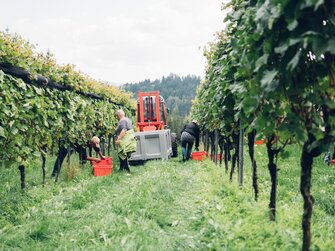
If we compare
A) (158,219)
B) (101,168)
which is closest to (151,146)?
(101,168)

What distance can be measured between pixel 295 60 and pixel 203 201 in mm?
4072

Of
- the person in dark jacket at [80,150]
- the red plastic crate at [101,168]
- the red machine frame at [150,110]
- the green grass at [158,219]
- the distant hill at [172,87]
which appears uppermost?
the distant hill at [172,87]

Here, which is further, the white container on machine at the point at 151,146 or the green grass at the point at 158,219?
the white container on machine at the point at 151,146

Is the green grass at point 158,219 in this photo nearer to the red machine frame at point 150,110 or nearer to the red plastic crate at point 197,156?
the red plastic crate at point 197,156

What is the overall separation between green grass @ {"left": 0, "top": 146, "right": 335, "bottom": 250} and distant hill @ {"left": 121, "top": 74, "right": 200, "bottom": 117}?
130005 mm

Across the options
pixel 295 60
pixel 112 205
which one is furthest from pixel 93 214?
pixel 295 60

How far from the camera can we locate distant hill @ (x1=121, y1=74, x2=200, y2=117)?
482ft

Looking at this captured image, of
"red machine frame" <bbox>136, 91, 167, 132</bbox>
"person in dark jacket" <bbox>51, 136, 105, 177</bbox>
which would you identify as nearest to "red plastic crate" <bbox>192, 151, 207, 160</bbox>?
"red machine frame" <bbox>136, 91, 167, 132</bbox>

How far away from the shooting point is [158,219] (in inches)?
203

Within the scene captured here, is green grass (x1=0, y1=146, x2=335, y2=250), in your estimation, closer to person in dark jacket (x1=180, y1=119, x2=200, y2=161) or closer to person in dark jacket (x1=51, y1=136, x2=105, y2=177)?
person in dark jacket (x1=51, y1=136, x2=105, y2=177)

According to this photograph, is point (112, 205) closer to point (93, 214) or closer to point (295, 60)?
point (93, 214)

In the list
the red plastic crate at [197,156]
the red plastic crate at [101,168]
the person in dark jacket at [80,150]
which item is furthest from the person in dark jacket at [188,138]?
the red plastic crate at [101,168]

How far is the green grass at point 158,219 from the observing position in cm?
411

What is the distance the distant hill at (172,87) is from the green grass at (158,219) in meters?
130
